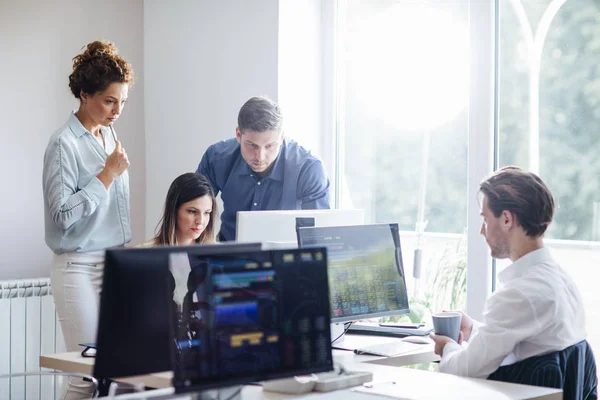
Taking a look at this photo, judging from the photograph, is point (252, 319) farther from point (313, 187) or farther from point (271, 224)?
point (313, 187)

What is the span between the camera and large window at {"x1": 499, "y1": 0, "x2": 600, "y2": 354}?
3.02 metres

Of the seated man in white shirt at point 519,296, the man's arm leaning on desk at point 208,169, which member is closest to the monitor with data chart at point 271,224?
the seated man in white shirt at point 519,296

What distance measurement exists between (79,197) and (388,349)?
4.28ft

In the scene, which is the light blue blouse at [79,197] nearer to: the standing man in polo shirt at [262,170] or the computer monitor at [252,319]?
the standing man in polo shirt at [262,170]

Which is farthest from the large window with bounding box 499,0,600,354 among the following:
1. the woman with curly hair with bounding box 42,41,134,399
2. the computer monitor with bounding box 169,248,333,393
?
the computer monitor with bounding box 169,248,333,393

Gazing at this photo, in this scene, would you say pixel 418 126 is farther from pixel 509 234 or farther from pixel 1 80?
pixel 1 80

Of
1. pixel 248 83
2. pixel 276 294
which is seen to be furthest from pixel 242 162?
pixel 276 294

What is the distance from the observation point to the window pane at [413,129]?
348 centimetres

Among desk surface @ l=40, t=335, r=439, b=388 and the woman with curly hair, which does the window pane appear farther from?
the woman with curly hair

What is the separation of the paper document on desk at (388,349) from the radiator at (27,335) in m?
1.75

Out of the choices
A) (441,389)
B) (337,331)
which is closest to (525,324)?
(441,389)

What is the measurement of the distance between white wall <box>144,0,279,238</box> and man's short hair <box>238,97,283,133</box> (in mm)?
691

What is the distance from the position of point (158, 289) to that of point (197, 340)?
126 millimetres

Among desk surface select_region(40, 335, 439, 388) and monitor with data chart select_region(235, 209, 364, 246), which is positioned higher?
monitor with data chart select_region(235, 209, 364, 246)
